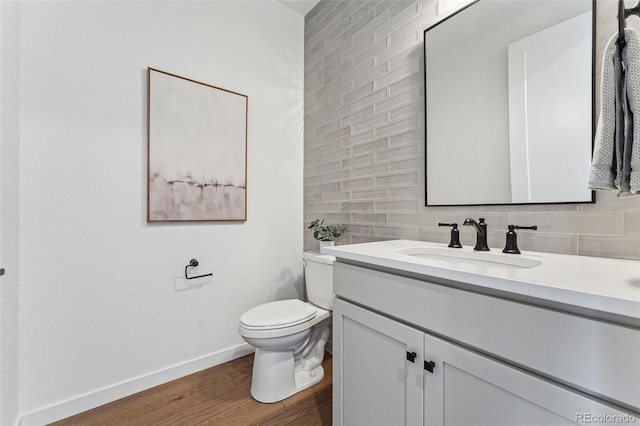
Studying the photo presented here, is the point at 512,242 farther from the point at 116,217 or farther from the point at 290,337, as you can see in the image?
the point at 116,217

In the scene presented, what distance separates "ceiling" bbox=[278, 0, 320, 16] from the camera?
212 cm

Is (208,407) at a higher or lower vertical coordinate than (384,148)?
lower

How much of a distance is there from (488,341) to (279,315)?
1.12m

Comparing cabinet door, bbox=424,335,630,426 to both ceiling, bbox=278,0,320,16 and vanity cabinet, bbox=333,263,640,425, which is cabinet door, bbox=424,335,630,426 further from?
ceiling, bbox=278,0,320,16

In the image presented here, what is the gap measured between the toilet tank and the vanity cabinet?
0.49m

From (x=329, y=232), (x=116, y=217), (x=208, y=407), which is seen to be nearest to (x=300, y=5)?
(x=329, y=232)

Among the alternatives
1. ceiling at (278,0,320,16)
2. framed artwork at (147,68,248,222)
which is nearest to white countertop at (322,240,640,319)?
framed artwork at (147,68,248,222)

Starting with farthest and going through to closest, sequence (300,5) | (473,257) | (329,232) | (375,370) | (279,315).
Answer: (300,5) → (329,232) → (279,315) → (473,257) → (375,370)

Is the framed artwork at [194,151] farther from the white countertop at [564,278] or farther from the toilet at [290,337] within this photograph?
the white countertop at [564,278]

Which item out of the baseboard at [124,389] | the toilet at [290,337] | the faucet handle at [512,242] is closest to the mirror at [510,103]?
the faucet handle at [512,242]

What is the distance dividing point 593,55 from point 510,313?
3.20 feet

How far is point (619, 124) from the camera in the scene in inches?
27.3

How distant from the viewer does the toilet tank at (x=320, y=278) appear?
1.68 m

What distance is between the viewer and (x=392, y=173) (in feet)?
5.28
